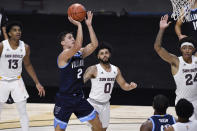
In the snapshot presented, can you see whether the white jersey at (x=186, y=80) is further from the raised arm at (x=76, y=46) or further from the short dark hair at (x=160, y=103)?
the short dark hair at (x=160, y=103)

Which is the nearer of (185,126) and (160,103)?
(185,126)

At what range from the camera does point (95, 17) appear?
12500mm

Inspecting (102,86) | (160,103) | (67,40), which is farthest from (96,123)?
(160,103)

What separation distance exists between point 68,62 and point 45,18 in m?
6.44

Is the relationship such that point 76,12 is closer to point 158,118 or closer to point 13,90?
point 13,90

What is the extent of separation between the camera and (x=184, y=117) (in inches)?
191

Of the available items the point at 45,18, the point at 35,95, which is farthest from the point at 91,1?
the point at 35,95

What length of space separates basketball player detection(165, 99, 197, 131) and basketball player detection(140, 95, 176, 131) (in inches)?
5.6

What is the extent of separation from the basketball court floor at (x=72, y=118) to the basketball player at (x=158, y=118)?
3.40m

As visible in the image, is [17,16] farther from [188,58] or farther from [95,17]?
[188,58]

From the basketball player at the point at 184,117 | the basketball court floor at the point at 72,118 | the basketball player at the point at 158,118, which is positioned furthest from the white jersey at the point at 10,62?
the basketball player at the point at 184,117

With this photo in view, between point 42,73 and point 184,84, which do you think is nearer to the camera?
point 184,84

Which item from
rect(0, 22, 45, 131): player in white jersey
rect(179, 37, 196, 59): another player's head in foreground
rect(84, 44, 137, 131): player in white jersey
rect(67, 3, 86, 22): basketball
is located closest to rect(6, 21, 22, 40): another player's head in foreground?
rect(0, 22, 45, 131): player in white jersey

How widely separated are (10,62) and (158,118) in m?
2.76
